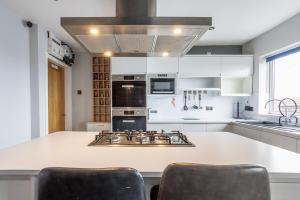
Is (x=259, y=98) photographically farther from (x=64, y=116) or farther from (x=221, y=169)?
(x=64, y=116)

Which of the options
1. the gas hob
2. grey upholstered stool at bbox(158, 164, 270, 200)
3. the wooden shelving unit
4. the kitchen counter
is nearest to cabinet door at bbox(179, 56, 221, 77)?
the kitchen counter

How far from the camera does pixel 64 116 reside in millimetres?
4594

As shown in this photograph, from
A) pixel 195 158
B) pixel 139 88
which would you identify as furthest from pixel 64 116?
pixel 195 158

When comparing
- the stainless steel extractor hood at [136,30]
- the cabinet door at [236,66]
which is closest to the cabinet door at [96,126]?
the cabinet door at [236,66]

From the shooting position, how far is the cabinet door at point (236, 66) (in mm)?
3973

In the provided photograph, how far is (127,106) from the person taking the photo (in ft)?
12.4

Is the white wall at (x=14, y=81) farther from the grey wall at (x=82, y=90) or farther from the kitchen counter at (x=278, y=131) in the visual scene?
the kitchen counter at (x=278, y=131)

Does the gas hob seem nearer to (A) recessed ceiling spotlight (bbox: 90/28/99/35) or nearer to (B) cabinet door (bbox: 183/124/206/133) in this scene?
(A) recessed ceiling spotlight (bbox: 90/28/99/35)

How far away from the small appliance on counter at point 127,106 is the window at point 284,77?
2.22m

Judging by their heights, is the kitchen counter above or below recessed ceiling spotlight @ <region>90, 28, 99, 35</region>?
below

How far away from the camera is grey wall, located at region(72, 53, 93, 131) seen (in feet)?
15.4

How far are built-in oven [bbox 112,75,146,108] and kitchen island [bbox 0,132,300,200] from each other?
226 cm

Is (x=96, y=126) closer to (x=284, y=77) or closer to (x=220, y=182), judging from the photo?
(x=284, y=77)

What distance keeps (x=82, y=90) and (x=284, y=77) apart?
→ 12.5ft
